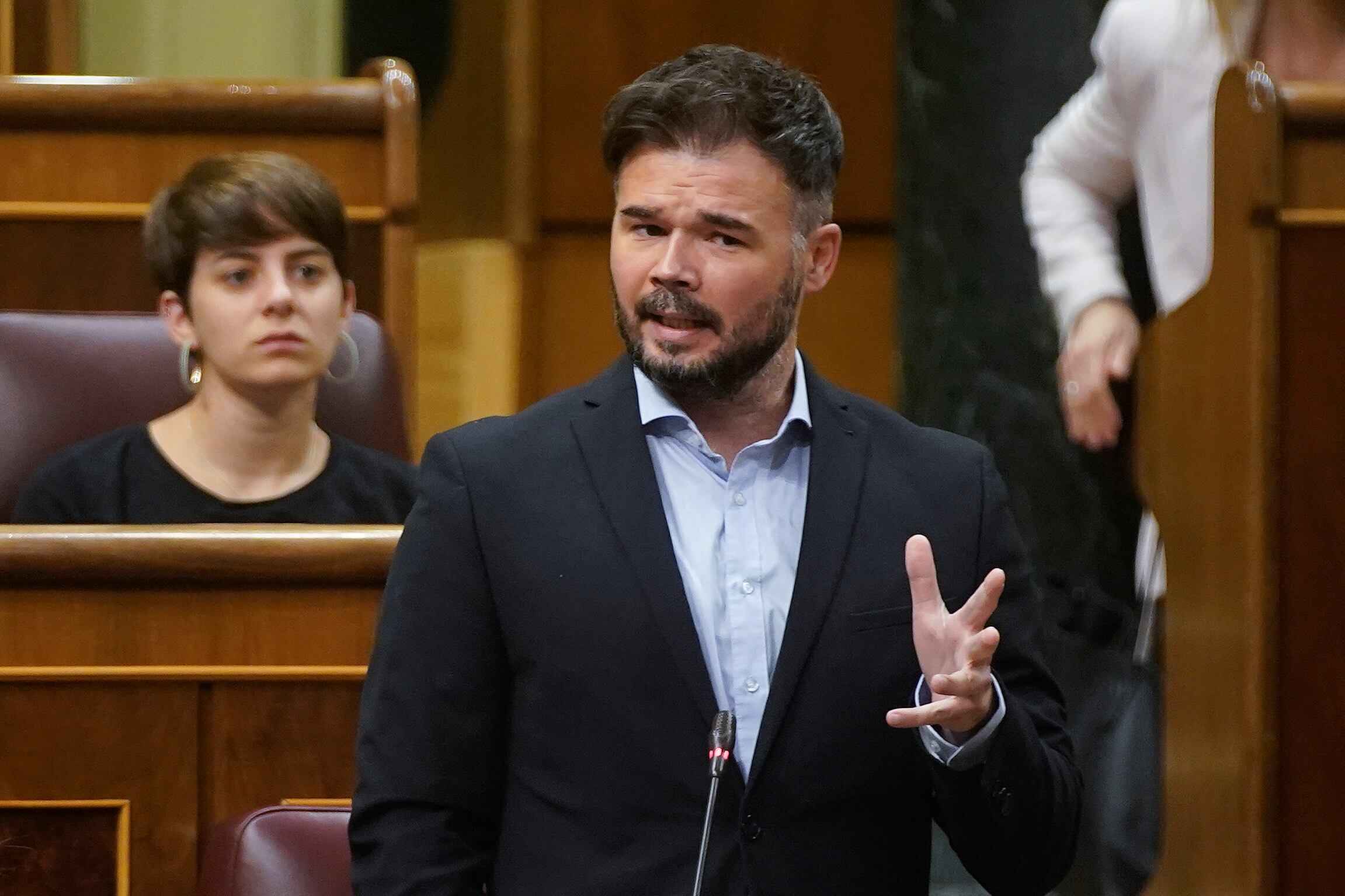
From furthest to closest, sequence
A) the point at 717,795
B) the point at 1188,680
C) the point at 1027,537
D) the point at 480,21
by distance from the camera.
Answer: the point at 480,21 → the point at 1027,537 → the point at 1188,680 → the point at 717,795

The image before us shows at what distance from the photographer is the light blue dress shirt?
1.07m

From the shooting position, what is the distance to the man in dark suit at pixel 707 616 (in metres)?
1.04

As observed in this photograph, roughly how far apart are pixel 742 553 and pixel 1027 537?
1.57 meters

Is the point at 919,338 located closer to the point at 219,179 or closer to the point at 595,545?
the point at 219,179

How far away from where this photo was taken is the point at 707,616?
1.08 meters

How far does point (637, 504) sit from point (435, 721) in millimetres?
172

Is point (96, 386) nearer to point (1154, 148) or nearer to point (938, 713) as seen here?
point (1154, 148)

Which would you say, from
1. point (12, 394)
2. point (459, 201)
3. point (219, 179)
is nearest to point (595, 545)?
point (219, 179)

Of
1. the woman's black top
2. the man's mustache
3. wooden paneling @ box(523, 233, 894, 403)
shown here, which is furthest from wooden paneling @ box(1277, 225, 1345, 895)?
wooden paneling @ box(523, 233, 894, 403)

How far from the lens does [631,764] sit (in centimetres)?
105

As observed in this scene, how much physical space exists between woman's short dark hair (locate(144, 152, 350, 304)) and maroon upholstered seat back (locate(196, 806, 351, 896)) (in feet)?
2.72

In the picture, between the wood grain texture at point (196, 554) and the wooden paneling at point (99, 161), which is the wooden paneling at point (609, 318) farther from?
the wood grain texture at point (196, 554)

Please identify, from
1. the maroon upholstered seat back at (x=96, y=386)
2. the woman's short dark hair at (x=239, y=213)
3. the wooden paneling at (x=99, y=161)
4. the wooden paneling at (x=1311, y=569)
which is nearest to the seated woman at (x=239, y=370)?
the woman's short dark hair at (x=239, y=213)

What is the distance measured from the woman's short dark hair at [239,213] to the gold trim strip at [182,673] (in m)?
0.67
